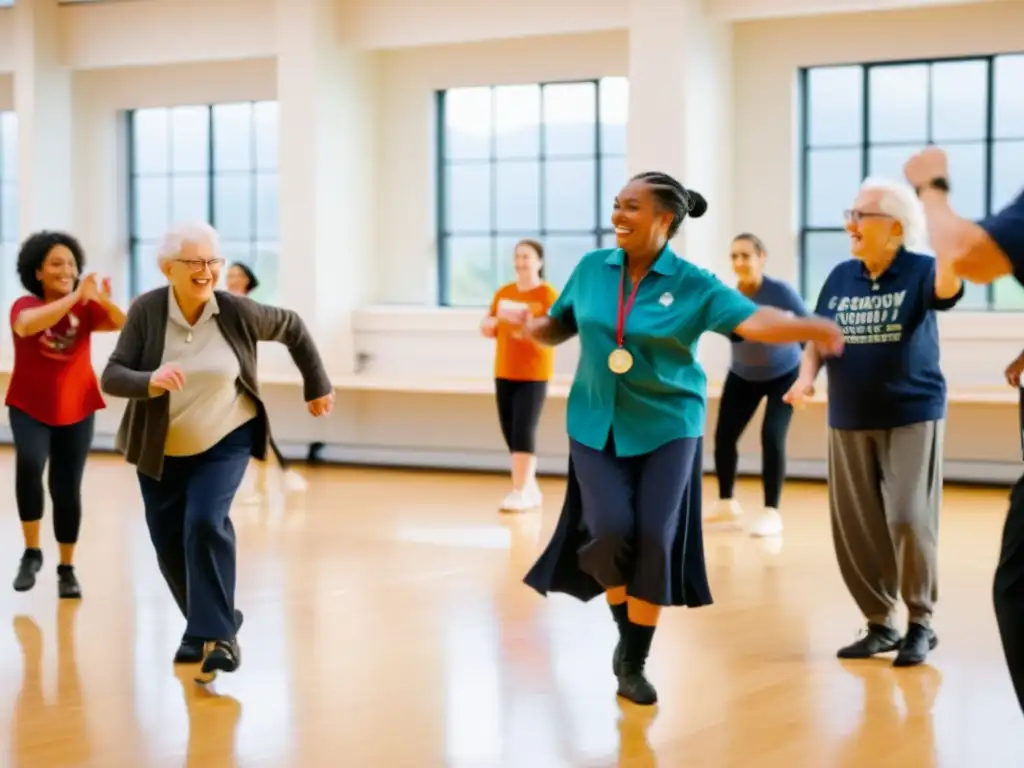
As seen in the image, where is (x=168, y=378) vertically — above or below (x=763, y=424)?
above

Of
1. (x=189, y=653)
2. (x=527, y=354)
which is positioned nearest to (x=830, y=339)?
(x=189, y=653)

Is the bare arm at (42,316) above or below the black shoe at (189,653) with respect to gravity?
above

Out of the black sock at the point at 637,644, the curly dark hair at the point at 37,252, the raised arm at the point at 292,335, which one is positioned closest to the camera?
A: the black sock at the point at 637,644

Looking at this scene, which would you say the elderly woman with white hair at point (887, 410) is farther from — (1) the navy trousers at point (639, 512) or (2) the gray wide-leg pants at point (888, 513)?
(1) the navy trousers at point (639, 512)

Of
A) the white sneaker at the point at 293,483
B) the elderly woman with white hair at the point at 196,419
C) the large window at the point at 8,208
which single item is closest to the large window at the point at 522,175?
the white sneaker at the point at 293,483

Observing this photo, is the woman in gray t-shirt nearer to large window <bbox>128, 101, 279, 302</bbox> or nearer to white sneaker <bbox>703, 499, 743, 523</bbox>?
white sneaker <bbox>703, 499, 743, 523</bbox>

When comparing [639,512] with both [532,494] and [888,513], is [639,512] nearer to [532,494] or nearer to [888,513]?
[888,513]

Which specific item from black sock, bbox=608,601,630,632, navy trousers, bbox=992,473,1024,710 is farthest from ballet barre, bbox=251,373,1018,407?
navy trousers, bbox=992,473,1024,710

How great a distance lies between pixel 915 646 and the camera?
5.67 m

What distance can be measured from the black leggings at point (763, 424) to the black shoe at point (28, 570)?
3654mm

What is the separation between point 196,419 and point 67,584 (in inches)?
79.0

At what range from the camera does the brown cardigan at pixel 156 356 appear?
205 inches

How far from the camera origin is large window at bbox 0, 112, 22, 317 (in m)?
14.9

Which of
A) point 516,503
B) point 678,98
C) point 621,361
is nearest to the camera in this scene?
point 621,361
